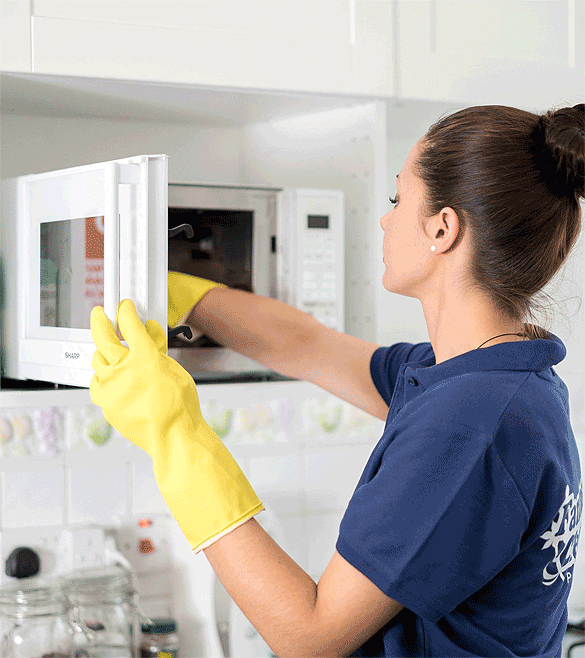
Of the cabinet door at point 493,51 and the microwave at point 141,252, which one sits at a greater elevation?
the cabinet door at point 493,51

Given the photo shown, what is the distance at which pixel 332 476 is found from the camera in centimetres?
174

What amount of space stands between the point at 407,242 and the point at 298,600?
423mm

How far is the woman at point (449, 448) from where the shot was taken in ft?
2.46

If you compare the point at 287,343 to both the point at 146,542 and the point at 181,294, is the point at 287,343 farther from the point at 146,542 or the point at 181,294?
the point at 146,542

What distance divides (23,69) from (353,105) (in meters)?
0.51

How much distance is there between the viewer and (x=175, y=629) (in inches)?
58.2

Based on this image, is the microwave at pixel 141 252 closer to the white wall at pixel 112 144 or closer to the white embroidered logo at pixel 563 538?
the white wall at pixel 112 144

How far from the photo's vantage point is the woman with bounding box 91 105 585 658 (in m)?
0.75

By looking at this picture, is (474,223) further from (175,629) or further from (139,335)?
(175,629)

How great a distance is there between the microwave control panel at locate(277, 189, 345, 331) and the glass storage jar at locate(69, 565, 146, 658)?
0.62 m

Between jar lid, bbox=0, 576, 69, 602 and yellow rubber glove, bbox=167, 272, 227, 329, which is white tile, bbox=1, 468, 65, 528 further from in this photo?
yellow rubber glove, bbox=167, 272, 227, 329

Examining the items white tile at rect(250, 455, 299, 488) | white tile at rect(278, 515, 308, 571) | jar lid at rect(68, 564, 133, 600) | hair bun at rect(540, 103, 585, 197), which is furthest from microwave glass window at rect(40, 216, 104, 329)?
white tile at rect(278, 515, 308, 571)

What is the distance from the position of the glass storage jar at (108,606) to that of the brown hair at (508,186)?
0.93m

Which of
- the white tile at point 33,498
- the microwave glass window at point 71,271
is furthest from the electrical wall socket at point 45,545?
the microwave glass window at point 71,271
